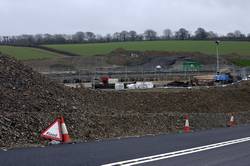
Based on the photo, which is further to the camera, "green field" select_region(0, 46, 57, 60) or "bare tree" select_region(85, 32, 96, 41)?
"bare tree" select_region(85, 32, 96, 41)

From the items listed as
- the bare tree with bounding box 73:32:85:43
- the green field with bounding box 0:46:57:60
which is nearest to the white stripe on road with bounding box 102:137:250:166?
the green field with bounding box 0:46:57:60

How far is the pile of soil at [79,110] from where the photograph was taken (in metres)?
16.7

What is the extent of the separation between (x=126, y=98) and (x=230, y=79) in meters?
32.4

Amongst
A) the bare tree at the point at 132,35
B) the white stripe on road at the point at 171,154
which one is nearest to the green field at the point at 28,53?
the bare tree at the point at 132,35

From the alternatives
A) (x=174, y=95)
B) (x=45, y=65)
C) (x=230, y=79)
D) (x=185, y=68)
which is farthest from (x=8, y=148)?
(x=45, y=65)

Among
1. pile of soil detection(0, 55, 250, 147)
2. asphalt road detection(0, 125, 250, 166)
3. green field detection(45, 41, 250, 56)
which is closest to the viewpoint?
asphalt road detection(0, 125, 250, 166)

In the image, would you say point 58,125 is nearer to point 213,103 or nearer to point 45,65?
point 213,103

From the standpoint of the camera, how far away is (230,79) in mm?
62406

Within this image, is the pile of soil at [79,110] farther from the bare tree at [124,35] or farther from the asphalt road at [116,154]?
the bare tree at [124,35]

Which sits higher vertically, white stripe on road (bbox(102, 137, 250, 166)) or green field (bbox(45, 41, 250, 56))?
white stripe on road (bbox(102, 137, 250, 166))

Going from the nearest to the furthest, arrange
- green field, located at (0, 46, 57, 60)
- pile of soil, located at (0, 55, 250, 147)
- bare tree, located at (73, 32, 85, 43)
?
1. pile of soil, located at (0, 55, 250, 147)
2. green field, located at (0, 46, 57, 60)
3. bare tree, located at (73, 32, 85, 43)

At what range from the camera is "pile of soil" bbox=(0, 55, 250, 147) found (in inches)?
658

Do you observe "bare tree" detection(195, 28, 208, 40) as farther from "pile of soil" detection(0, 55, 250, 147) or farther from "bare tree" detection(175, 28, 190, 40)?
"pile of soil" detection(0, 55, 250, 147)

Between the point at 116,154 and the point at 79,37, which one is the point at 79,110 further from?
the point at 79,37
